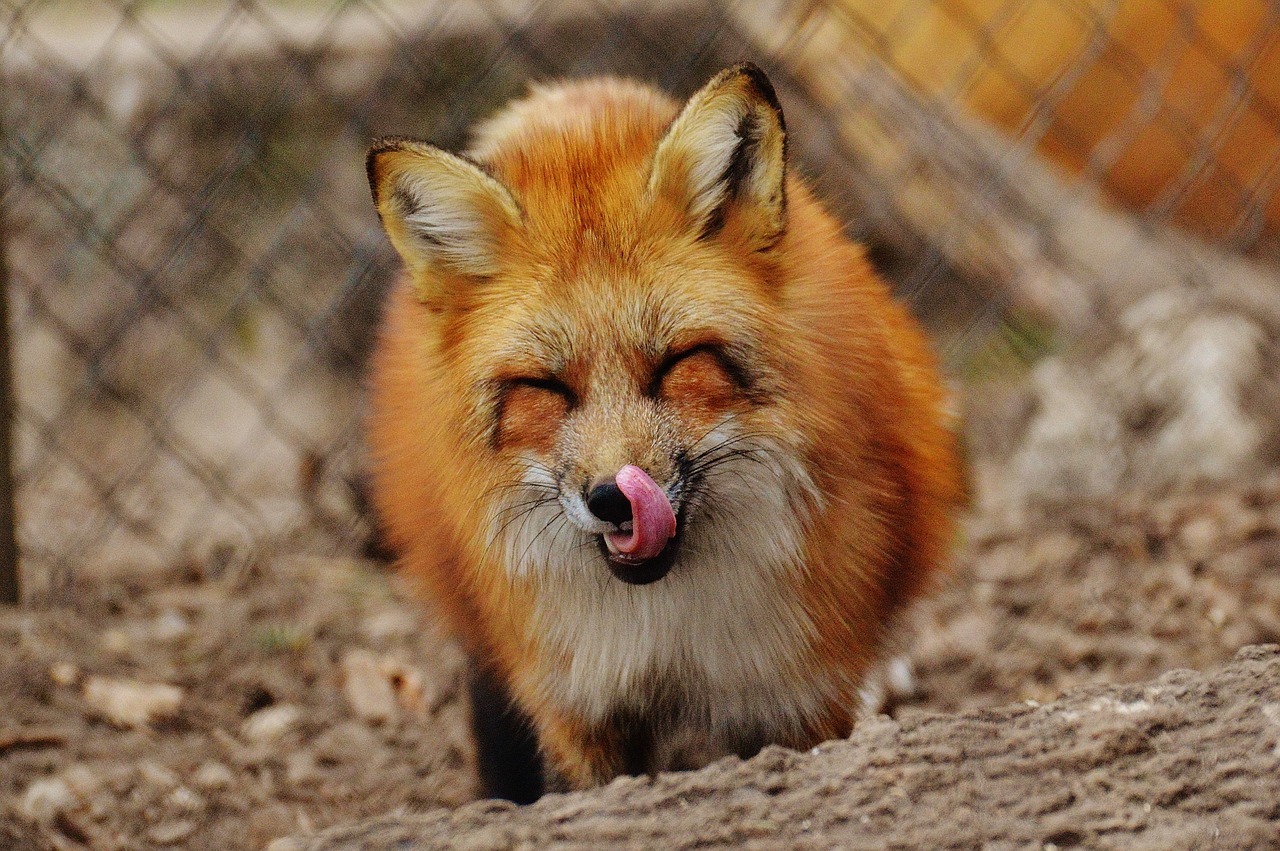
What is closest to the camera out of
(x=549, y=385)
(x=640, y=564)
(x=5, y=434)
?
(x=640, y=564)

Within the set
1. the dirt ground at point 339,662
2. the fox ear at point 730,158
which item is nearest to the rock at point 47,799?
the dirt ground at point 339,662

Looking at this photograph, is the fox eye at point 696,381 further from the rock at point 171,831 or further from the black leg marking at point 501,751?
the rock at point 171,831

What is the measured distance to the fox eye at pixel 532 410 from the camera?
246cm

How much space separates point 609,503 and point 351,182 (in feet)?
10.9

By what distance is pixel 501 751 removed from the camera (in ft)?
10.8

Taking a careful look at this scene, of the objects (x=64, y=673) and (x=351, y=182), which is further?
(x=351, y=182)

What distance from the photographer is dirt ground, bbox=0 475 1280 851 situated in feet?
10.3

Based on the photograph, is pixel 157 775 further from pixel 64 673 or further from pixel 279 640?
pixel 279 640

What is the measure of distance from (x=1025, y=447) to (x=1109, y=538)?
88 cm

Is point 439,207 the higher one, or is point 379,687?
point 439,207

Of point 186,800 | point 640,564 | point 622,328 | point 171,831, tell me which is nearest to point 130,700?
point 186,800

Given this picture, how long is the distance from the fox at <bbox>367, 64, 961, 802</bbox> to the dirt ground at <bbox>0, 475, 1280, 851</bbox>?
0.57 metres

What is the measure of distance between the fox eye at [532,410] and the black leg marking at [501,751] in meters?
0.89

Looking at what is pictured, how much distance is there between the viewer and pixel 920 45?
571 centimetres
